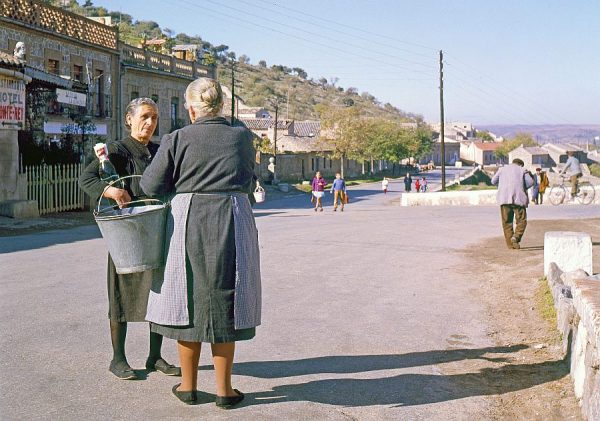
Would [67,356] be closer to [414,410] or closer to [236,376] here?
[236,376]

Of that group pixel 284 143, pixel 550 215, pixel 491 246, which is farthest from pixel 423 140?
pixel 491 246

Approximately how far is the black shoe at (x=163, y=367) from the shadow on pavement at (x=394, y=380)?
408 mm

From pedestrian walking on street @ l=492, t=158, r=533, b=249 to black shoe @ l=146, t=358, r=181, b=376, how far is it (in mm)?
8751

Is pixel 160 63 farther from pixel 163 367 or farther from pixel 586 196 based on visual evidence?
pixel 163 367

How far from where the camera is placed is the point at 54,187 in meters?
22.6

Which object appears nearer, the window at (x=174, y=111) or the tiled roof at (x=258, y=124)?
the window at (x=174, y=111)

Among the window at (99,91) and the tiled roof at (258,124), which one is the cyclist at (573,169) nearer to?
the window at (99,91)

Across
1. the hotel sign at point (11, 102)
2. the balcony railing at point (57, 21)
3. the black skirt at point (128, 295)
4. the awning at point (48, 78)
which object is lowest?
the black skirt at point (128, 295)

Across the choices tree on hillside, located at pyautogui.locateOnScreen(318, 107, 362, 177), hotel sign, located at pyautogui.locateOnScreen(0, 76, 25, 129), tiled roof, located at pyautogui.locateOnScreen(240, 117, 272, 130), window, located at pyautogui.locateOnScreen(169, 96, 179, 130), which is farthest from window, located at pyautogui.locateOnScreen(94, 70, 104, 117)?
tiled roof, located at pyautogui.locateOnScreen(240, 117, 272, 130)

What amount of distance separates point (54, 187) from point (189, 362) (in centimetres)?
1880

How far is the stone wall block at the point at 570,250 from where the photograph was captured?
30.5 feet

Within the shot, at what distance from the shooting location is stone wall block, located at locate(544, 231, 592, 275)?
30.5 feet

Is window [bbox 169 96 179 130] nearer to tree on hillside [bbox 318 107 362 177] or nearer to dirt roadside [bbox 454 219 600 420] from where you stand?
dirt roadside [bbox 454 219 600 420]

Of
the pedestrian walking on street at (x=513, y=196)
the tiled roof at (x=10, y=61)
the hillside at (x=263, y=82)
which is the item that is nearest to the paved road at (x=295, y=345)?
the pedestrian walking on street at (x=513, y=196)
